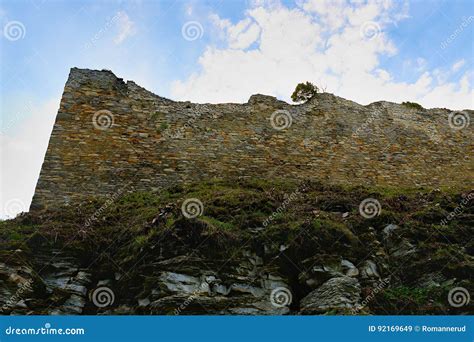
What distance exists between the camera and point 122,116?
11773mm

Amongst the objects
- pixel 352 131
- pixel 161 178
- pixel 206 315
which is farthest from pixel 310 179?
pixel 206 315

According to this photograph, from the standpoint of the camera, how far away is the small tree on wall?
51.1 feet

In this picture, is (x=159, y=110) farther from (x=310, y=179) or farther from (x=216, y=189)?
(x=310, y=179)

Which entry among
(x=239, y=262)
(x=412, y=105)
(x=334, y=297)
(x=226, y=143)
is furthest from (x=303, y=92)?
(x=334, y=297)

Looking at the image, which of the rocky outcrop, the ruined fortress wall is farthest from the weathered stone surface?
the ruined fortress wall

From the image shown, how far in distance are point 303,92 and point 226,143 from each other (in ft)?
15.6

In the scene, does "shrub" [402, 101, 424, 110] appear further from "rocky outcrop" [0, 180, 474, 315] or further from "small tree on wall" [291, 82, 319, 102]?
"rocky outcrop" [0, 180, 474, 315]

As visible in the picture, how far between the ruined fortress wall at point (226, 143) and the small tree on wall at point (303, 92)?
1.90 meters

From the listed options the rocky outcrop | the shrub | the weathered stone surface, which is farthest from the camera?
the shrub

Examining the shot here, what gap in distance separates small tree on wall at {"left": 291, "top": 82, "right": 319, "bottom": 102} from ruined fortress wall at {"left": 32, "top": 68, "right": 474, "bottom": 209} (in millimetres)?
1896

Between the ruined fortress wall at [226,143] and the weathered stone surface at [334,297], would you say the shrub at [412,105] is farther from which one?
the weathered stone surface at [334,297]

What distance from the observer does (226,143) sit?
11977 mm

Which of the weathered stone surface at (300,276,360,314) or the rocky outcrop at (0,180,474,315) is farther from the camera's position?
the rocky outcrop at (0,180,474,315)

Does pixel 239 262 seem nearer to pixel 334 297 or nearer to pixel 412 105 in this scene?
pixel 334 297
